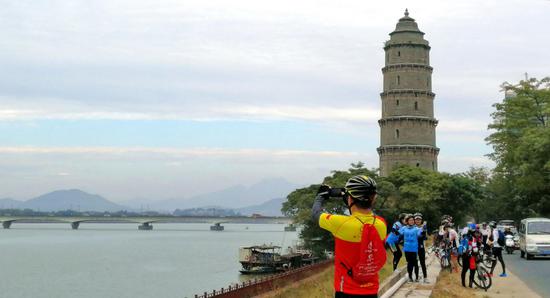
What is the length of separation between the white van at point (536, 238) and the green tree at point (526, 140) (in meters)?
13.5

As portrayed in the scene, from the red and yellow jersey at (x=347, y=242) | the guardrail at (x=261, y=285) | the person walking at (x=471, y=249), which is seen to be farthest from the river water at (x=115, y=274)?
the red and yellow jersey at (x=347, y=242)

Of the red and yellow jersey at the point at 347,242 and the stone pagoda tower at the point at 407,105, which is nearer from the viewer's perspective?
the red and yellow jersey at the point at 347,242

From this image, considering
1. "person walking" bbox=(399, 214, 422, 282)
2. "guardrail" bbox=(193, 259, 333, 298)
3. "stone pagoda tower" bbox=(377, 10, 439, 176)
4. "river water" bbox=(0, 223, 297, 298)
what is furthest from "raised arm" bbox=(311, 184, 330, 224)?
"stone pagoda tower" bbox=(377, 10, 439, 176)

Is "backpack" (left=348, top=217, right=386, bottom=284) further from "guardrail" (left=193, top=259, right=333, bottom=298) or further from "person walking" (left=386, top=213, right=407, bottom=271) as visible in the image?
"guardrail" (left=193, top=259, right=333, bottom=298)

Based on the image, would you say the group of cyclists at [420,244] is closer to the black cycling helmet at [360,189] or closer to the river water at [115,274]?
the black cycling helmet at [360,189]

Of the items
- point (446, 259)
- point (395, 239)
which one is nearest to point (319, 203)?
point (395, 239)

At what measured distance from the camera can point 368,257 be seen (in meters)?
6.05

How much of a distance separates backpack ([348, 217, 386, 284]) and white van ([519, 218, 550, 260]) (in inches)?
1021

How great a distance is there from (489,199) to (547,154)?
3903 centimetres

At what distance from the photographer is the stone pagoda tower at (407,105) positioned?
285ft

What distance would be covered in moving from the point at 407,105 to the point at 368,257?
83258 mm

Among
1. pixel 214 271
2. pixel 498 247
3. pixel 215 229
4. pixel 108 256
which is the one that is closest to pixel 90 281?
pixel 214 271

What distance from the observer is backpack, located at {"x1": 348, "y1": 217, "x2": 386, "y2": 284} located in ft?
19.8

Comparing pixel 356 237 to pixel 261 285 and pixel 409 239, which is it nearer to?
pixel 409 239
